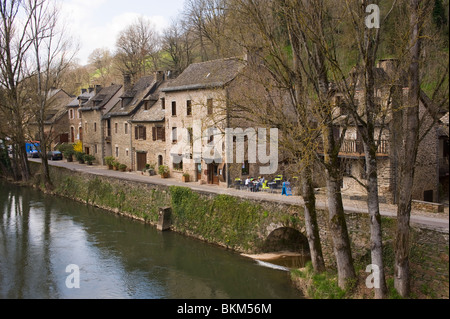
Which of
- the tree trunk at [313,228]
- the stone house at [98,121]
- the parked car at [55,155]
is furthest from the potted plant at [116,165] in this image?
the tree trunk at [313,228]

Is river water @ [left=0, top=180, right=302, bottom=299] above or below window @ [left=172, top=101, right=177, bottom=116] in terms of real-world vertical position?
below

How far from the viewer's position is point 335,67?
36.5ft

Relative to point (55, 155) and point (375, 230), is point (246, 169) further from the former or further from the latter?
point (55, 155)

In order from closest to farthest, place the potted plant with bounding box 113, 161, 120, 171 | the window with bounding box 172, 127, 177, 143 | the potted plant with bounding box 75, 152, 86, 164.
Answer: the window with bounding box 172, 127, 177, 143, the potted plant with bounding box 113, 161, 120, 171, the potted plant with bounding box 75, 152, 86, 164

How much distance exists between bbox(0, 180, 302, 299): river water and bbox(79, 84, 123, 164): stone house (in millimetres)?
14760

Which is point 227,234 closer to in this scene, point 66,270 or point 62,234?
point 66,270

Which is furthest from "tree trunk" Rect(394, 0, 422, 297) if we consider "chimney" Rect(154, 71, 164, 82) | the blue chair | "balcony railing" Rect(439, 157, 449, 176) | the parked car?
the parked car

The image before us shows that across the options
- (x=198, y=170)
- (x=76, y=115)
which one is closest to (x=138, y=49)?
(x=76, y=115)

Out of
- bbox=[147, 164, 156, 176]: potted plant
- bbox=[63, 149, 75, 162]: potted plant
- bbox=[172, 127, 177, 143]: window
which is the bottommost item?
bbox=[147, 164, 156, 176]: potted plant

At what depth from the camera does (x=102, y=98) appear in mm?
39094

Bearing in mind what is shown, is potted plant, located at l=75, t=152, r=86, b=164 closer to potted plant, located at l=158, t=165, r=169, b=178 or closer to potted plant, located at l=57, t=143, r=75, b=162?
potted plant, located at l=57, t=143, r=75, b=162

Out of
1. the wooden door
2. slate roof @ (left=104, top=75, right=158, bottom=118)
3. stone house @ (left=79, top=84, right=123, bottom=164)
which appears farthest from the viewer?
stone house @ (left=79, top=84, right=123, bottom=164)

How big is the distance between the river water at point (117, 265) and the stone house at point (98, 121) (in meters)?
14.8

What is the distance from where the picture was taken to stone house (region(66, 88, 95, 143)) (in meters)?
42.8
